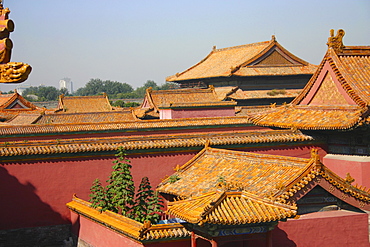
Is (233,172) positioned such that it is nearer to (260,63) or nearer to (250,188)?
(250,188)

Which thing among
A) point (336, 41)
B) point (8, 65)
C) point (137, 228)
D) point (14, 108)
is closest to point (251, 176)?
point (137, 228)

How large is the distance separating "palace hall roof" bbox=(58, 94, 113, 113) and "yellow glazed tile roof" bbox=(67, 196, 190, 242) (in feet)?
110

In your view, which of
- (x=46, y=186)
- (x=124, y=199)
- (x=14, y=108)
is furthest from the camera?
(x=14, y=108)

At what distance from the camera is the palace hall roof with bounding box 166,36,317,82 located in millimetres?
38531

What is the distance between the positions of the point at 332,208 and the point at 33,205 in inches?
322

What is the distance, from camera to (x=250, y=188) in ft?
43.0

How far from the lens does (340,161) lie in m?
17.1

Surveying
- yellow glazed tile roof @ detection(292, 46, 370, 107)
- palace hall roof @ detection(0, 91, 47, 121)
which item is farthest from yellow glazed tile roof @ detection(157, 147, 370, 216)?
palace hall roof @ detection(0, 91, 47, 121)

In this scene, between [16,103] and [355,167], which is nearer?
[355,167]

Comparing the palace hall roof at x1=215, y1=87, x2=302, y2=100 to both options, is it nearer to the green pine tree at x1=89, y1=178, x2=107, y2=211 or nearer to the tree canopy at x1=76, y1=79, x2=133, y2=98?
the green pine tree at x1=89, y1=178, x2=107, y2=211

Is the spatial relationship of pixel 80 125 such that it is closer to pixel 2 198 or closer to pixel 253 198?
pixel 2 198

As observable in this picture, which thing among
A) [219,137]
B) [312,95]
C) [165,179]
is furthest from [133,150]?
[312,95]

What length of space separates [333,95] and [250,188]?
18.6 ft

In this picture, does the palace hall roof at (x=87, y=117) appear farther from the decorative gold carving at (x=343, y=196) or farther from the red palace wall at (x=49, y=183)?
the decorative gold carving at (x=343, y=196)
